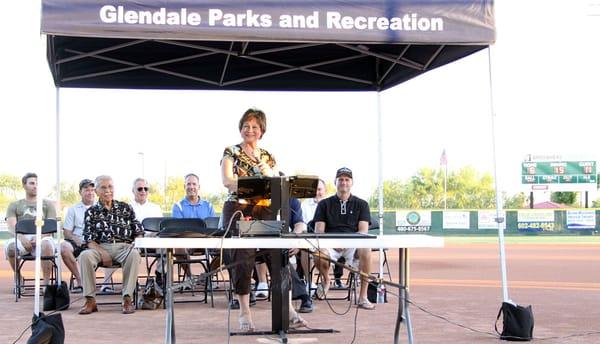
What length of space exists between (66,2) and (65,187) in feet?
149

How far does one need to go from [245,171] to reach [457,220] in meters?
30.8

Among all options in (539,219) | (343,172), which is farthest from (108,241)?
(539,219)

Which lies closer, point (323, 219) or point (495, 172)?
point (495, 172)

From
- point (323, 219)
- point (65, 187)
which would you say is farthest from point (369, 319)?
point (65, 187)

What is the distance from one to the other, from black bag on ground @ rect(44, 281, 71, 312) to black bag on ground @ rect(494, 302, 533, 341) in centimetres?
496

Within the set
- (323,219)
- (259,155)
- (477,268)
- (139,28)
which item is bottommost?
(477,268)

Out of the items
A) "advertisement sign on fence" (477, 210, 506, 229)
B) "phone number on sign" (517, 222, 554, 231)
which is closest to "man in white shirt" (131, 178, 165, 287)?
"advertisement sign on fence" (477, 210, 506, 229)

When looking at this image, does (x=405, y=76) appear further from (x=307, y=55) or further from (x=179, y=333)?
(x=179, y=333)

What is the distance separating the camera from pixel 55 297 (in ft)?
28.6

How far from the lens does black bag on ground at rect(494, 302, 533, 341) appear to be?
258 inches

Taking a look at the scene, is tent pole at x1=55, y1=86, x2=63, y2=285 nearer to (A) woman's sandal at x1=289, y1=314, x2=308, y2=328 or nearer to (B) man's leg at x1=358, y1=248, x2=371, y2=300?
(A) woman's sandal at x1=289, y1=314, x2=308, y2=328

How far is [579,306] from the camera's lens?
9.47 metres

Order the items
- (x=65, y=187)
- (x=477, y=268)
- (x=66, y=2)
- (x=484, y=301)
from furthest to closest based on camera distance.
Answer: (x=65, y=187)
(x=477, y=268)
(x=484, y=301)
(x=66, y=2)

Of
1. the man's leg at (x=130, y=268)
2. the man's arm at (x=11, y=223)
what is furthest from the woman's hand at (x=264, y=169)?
the man's arm at (x=11, y=223)
